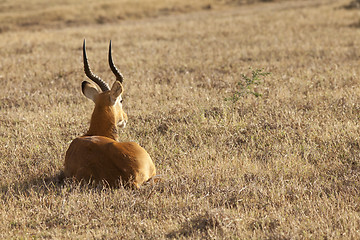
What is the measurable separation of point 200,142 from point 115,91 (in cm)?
177

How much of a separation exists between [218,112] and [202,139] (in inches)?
52.9

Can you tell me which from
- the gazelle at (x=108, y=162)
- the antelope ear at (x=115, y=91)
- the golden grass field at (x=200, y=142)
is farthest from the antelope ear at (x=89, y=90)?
the golden grass field at (x=200, y=142)

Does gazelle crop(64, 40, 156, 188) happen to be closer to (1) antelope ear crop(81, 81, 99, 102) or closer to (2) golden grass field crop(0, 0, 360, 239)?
(2) golden grass field crop(0, 0, 360, 239)

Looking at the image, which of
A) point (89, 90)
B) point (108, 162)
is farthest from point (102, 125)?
point (108, 162)

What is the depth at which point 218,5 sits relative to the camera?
3891cm

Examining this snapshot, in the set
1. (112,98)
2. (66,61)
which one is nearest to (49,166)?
(112,98)

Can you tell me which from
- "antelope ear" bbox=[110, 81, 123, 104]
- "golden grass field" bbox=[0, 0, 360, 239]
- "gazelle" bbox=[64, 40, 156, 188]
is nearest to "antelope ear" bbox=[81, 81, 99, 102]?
"antelope ear" bbox=[110, 81, 123, 104]

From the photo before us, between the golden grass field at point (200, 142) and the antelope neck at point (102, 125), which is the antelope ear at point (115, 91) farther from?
the golden grass field at point (200, 142)

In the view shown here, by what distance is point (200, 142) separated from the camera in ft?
24.1

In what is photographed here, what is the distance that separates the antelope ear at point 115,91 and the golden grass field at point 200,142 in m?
1.10

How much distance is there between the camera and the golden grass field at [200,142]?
4754mm

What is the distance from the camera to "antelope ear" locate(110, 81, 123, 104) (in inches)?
243

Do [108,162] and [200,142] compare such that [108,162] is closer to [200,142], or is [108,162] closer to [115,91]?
[115,91]

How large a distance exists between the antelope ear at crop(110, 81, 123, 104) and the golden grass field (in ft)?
3.60
